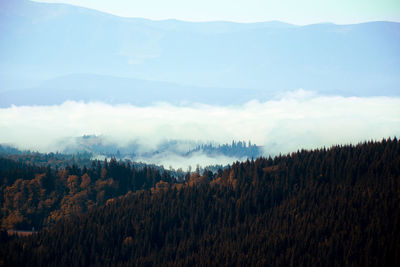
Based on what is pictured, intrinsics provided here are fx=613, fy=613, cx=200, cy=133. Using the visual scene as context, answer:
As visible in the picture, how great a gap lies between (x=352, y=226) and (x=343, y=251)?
13.1 meters

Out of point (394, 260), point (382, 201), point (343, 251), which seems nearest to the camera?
point (394, 260)

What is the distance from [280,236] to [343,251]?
24.1 m

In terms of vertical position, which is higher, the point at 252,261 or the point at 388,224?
the point at 388,224

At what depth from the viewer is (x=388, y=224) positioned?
184 m

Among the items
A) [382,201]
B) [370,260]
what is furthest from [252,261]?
[382,201]

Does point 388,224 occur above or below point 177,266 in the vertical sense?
above

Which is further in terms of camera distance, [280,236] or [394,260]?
[280,236]

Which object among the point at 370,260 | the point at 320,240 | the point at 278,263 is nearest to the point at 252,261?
the point at 278,263

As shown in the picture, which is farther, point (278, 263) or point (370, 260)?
point (278, 263)

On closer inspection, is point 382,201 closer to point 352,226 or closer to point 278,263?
point 352,226

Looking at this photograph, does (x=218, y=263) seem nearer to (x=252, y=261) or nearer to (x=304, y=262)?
(x=252, y=261)

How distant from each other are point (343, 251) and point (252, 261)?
89.1ft

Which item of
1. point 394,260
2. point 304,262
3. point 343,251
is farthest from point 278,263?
point 394,260

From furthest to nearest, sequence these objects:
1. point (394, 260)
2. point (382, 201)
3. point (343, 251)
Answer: point (382, 201)
point (343, 251)
point (394, 260)
